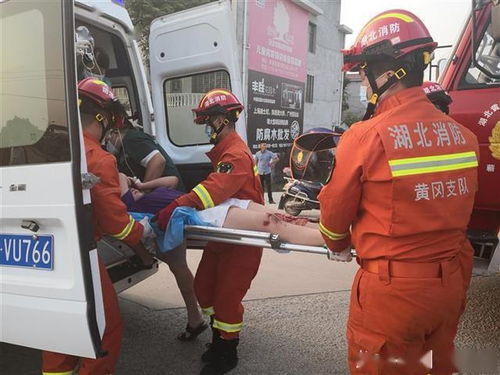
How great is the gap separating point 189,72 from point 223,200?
55.9 inches

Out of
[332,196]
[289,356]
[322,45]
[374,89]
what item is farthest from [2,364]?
[322,45]

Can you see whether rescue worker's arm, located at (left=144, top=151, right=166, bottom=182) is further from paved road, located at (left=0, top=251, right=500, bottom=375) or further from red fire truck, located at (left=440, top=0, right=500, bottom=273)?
red fire truck, located at (left=440, top=0, right=500, bottom=273)

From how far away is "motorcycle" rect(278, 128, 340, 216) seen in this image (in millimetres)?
8266

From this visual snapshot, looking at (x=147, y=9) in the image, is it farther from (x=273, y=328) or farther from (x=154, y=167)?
(x=273, y=328)

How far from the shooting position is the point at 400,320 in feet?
5.50

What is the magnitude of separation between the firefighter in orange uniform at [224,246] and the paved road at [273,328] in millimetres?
240

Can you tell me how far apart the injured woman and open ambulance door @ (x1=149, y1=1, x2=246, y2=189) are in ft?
2.65

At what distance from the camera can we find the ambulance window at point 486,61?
124 inches

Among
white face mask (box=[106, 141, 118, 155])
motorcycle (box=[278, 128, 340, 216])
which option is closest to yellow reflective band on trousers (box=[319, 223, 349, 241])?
white face mask (box=[106, 141, 118, 155])

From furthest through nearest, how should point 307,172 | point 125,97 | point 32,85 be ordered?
point 307,172 < point 125,97 < point 32,85

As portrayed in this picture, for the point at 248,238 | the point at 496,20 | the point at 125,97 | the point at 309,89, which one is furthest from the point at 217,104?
the point at 309,89

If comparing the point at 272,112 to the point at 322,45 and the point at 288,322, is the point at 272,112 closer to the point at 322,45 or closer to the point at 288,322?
the point at 322,45

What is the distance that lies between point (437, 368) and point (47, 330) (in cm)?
167

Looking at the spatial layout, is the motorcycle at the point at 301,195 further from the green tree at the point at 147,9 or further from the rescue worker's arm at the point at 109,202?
the green tree at the point at 147,9
